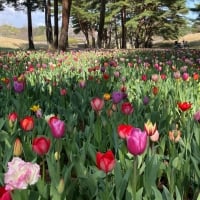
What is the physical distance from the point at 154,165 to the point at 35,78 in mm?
3799

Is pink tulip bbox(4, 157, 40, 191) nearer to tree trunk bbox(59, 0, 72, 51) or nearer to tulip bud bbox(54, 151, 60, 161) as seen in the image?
tulip bud bbox(54, 151, 60, 161)

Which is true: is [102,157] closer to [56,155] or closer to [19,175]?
[19,175]

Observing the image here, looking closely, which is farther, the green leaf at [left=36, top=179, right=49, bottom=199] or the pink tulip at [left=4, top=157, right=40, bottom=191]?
the green leaf at [left=36, top=179, right=49, bottom=199]

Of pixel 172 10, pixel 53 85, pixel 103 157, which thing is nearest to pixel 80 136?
pixel 103 157

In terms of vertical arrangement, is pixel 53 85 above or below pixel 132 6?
below

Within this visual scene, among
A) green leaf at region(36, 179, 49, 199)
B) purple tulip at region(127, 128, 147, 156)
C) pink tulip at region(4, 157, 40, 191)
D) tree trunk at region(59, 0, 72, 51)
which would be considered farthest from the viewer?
tree trunk at region(59, 0, 72, 51)

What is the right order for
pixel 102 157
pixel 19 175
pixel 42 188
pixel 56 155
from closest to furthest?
pixel 19 175 < pixel 102 157 < pixel 42 188 < pixel 56 155

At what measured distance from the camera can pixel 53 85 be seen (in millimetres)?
4551

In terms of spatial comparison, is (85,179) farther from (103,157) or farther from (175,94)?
(175,94)

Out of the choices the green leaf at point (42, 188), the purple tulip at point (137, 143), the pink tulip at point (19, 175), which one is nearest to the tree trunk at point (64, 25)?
the green leaf at point (42, 188)

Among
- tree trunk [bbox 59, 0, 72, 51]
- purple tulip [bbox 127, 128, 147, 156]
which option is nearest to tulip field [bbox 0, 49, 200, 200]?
purple tulip [bbox 127, 128, 147, 156]

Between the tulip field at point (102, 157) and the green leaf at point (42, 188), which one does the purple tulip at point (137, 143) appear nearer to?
the tulip field at point (102, 157)

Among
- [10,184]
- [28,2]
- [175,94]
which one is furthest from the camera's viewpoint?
[28,2]

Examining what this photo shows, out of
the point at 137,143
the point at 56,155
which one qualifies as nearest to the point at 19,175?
the point at 137,143
